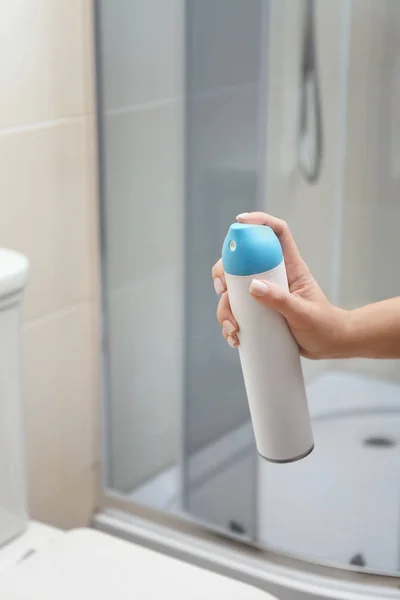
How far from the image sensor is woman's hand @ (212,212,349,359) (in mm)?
775

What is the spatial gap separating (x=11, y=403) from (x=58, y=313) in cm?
30

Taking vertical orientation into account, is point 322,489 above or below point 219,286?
below

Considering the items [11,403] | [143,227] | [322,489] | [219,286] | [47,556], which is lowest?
[322,489]

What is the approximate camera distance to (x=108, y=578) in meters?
1.11

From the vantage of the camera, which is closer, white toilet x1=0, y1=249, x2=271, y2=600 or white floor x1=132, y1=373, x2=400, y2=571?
white toilet x1=0, y1=249, x2=271, y2=600

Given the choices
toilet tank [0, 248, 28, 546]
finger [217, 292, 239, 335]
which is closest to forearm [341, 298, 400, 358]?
finger [217, 292, 239, 335]

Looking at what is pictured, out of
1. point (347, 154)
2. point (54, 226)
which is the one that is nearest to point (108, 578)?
point (54, 226)

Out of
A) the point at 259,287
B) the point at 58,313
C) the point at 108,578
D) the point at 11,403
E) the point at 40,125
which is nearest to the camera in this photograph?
the point at 259,287

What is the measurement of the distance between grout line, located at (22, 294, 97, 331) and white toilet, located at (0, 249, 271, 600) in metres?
0.21

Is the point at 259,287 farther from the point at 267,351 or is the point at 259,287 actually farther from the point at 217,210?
the point at 217,210

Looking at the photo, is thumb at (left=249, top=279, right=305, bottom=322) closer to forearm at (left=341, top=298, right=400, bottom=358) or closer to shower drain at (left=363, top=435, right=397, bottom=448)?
forearm at (left=341, top=298, right=400, bottom=358)

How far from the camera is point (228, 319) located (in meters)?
0.83

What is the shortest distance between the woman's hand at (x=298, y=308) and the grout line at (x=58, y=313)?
0.63m

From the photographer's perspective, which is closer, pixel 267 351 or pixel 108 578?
pixel 267 351
